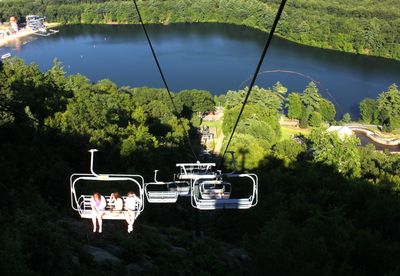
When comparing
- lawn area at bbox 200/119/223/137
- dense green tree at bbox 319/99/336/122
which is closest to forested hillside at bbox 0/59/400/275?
lawn area at bbox 200/119/223/137

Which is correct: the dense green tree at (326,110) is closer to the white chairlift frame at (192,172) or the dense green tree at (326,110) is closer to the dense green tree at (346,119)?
the dense green tree at (346,119)

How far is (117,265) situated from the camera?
30.4ft

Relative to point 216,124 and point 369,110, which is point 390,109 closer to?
point 369,110

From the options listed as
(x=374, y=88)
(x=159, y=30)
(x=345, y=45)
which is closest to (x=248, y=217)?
(x=374, y=88)

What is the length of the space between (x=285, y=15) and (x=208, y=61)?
23465mm

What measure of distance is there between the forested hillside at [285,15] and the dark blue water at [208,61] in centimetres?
235

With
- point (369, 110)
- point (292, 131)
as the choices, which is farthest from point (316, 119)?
point (369, 110)

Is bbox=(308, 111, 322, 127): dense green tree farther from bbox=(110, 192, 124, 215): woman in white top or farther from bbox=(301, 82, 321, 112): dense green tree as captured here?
bbox=(110, 192, 124, 215): woman in white top

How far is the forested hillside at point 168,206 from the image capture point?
9.73 meters

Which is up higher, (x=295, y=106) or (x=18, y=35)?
(x=295, y=106)

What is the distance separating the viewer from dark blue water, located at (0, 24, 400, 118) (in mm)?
51656

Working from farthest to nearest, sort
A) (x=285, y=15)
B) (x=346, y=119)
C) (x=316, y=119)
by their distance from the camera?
1. (x=285, y=15)
2. (x=346, y=119)
3. (x=316, y=119)

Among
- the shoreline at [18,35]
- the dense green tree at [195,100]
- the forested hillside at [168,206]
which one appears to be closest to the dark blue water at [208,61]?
the shoreline at [18,35]

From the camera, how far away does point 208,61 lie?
194ft
